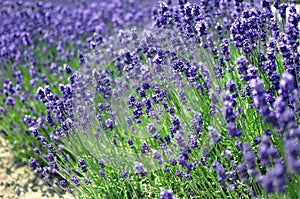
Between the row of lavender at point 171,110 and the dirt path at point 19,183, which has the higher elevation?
the row of lavender at point 171,110

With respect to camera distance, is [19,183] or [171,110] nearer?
[171,110]

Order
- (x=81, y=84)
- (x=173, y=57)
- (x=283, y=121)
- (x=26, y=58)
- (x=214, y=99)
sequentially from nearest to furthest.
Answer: (x=283, y=121) → (x=214, y=99) → (x=173, y=57) → (x=81, y=84) → (x=26, y=58)

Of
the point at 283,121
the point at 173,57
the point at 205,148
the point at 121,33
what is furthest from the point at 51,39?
the point at 283,121

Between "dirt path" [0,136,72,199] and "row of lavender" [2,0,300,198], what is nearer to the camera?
"row of lavender" [2,0,300,198]

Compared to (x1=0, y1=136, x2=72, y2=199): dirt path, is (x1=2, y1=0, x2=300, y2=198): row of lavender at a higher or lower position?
higher

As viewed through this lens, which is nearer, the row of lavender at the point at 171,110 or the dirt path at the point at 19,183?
the row of lavender at the point at 171,110

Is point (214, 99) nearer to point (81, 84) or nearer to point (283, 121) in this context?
point (283, 121)

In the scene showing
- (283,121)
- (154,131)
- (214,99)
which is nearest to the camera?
(283,121)

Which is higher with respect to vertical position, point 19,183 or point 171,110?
point 171,110
